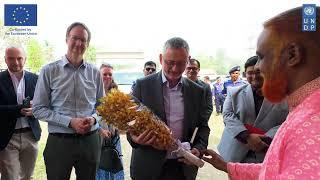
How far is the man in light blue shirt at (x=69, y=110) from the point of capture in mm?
2727

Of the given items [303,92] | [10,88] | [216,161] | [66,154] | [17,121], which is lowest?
[66,154]

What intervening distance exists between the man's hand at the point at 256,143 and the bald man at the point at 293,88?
1.68 metres

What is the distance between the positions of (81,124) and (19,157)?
1243 mm

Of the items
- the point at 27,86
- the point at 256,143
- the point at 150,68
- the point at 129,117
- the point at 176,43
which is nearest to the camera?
the point at 129,117

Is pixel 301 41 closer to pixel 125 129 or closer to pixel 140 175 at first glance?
pixel 125 129

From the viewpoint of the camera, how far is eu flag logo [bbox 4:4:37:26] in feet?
13.4

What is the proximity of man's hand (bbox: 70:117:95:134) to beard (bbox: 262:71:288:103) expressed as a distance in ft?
6.12

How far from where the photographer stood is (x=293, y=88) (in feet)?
2.97

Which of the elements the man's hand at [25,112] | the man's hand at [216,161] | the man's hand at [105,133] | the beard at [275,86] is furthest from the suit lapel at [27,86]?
the beard at [275,86]

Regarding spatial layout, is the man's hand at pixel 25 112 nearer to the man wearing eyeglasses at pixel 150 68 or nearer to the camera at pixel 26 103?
the camera at pixel 26 103

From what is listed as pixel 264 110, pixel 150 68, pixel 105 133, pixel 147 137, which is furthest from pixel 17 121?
pixel 150 68

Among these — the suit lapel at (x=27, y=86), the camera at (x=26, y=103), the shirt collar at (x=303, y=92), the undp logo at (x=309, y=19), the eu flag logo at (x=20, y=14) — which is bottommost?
the camera at (x=26, y=103)

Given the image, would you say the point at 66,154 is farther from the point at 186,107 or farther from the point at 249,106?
the point at 249,106

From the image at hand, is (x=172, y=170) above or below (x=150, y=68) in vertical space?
below
